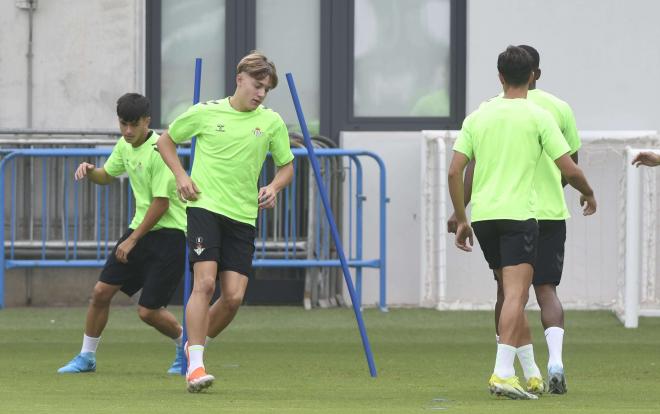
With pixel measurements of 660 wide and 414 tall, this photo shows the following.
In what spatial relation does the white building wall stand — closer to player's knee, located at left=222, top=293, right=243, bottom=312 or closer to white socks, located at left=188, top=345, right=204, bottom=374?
player's knee, located at left=222, top=293, right=243, bottom=312

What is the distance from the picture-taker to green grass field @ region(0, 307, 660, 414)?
789 cm

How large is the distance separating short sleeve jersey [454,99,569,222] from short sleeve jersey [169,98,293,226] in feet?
3.67

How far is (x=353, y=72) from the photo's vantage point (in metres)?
15.3

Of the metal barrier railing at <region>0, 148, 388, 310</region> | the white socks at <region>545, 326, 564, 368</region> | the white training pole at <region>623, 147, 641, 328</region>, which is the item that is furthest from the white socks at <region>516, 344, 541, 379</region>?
the metal barrier railing at <region>0, 148, 388, 310</region>

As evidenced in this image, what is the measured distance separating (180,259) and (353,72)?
17.9 ft

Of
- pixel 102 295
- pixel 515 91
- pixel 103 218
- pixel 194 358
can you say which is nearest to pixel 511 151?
pixel 515 91

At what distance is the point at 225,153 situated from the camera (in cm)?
875

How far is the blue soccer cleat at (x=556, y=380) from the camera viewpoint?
→ 845cm

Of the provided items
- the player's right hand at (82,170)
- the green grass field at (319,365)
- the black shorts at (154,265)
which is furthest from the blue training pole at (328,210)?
the player's right hand at (82,170)

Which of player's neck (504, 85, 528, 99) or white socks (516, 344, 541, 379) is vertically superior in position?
player's neck (504, 85, 528, 99)

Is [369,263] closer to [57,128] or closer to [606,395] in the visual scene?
[57,128]

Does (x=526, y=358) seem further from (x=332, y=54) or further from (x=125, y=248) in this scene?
(x=332, y=54)

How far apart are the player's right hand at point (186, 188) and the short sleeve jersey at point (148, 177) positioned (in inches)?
46.0

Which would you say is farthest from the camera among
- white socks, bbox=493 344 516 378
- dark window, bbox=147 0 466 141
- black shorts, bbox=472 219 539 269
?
dark window, bbox=147 0 466 141
